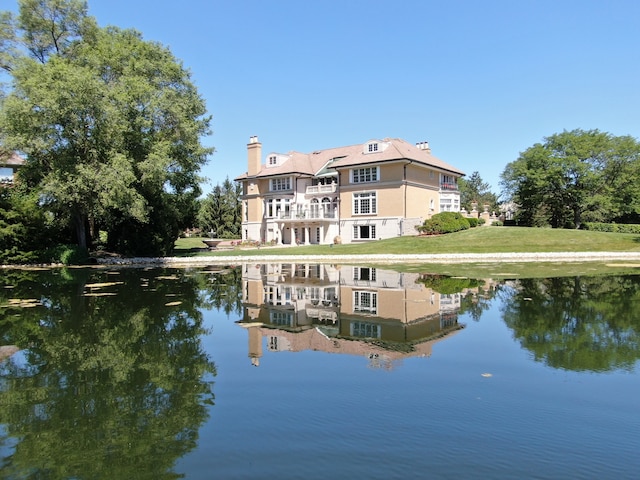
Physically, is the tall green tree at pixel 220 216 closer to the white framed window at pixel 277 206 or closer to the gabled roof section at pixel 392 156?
the white framed window at pixel 277 206

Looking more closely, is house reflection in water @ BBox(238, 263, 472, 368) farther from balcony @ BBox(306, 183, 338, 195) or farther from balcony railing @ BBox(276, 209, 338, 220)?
balcony @ BBox(306, 183, 338, 195)

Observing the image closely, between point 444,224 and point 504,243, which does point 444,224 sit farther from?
point 504,243

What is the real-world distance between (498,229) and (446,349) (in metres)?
33.6

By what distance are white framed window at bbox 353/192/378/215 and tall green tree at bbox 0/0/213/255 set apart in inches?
640

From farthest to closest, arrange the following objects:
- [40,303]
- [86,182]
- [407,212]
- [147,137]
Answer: [407,212] → [147,137] → [86,182] → [40,303]

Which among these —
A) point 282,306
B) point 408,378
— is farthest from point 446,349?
point 282,306

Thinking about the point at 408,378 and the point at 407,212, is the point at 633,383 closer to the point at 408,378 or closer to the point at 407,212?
the point at 408,378

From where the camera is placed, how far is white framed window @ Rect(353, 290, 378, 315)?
1036 cm

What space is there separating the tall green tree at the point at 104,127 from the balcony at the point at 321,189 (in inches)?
600

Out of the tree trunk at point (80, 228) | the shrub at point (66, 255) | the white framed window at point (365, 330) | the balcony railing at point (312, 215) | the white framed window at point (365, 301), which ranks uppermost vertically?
the balcony railing at point (312, 215)

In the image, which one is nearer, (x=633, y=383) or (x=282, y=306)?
(x=633, y=383)

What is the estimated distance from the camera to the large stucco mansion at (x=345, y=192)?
4338 centimetres

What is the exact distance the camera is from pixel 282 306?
438 inches

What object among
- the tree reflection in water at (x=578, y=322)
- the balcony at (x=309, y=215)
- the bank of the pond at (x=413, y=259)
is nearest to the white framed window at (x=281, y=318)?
the tree reflection in water at (x=578, y=322)
